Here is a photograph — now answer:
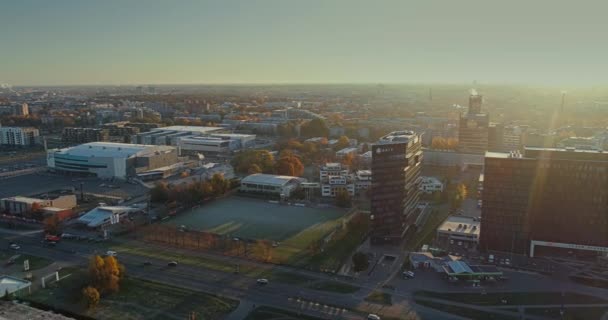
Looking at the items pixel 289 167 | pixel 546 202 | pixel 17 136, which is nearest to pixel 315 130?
pixel 289 167

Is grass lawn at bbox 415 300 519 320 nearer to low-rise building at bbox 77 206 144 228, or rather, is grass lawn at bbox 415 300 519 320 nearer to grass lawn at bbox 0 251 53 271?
grass lawn at bbox 0 251 53 271

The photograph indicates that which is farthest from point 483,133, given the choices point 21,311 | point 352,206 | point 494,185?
point 21,311

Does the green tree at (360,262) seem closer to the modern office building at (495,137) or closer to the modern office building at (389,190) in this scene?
the modern office building at (389,190)

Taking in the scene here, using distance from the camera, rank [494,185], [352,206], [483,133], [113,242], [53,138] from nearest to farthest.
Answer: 1. [494,185]
2. [113,242]
3. [352,206]
4. [483,133]
5. [53,138]

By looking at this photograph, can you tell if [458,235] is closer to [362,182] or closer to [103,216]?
[362,182]

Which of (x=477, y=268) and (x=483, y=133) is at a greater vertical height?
(x=483, y=133)

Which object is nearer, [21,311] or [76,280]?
[21,311]

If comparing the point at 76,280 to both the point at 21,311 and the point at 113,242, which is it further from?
the point at 113,242

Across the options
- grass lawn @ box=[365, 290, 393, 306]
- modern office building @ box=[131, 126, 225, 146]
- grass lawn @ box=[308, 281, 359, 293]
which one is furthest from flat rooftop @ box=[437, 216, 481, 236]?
modern office building @ box=[131, 126, 225, 146]
